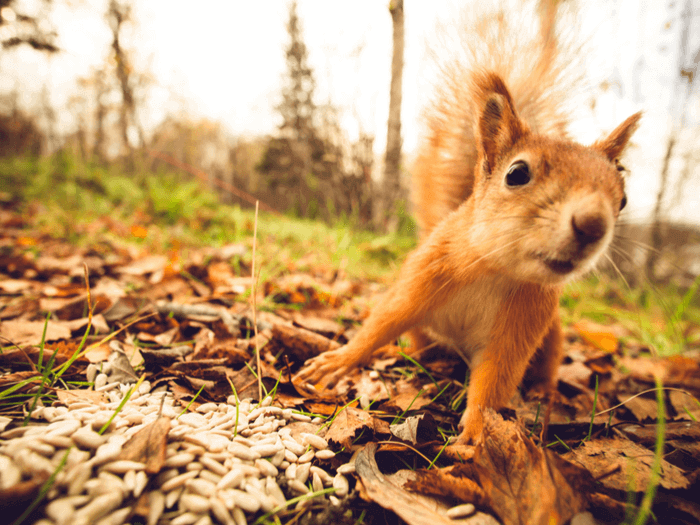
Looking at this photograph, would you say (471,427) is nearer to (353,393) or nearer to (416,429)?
(416,429)

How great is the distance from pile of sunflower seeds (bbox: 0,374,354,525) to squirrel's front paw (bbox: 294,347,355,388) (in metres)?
0.35

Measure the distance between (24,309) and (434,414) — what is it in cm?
200

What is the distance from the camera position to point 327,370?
1439 millimetres

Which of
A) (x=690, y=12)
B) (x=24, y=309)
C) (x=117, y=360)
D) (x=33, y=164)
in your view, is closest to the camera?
(x=117, y=360)

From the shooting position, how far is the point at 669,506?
0.85 m

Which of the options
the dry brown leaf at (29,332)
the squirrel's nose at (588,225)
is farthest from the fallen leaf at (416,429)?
the dry brown leaf at (29,332)

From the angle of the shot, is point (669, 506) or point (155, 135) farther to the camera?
point (155, 135)

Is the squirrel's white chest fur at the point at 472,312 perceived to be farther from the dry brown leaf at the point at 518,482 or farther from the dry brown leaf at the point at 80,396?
the dry brown leaf at the point at 80,396

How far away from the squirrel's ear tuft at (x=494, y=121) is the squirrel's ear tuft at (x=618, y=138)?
351 millimetres

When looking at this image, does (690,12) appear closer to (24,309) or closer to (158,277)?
(158,277)

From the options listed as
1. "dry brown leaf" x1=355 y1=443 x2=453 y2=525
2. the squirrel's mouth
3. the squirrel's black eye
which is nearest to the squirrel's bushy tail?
the squirrel's black eye

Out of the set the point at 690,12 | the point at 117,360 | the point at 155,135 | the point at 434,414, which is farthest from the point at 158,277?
the point at 155,135

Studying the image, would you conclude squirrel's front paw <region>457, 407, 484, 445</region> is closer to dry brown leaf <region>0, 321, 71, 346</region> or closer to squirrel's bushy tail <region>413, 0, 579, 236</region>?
squirrel's bushy tail <region>413, 0, 579, 236</region>

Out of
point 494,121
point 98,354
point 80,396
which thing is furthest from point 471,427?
point 98,354
